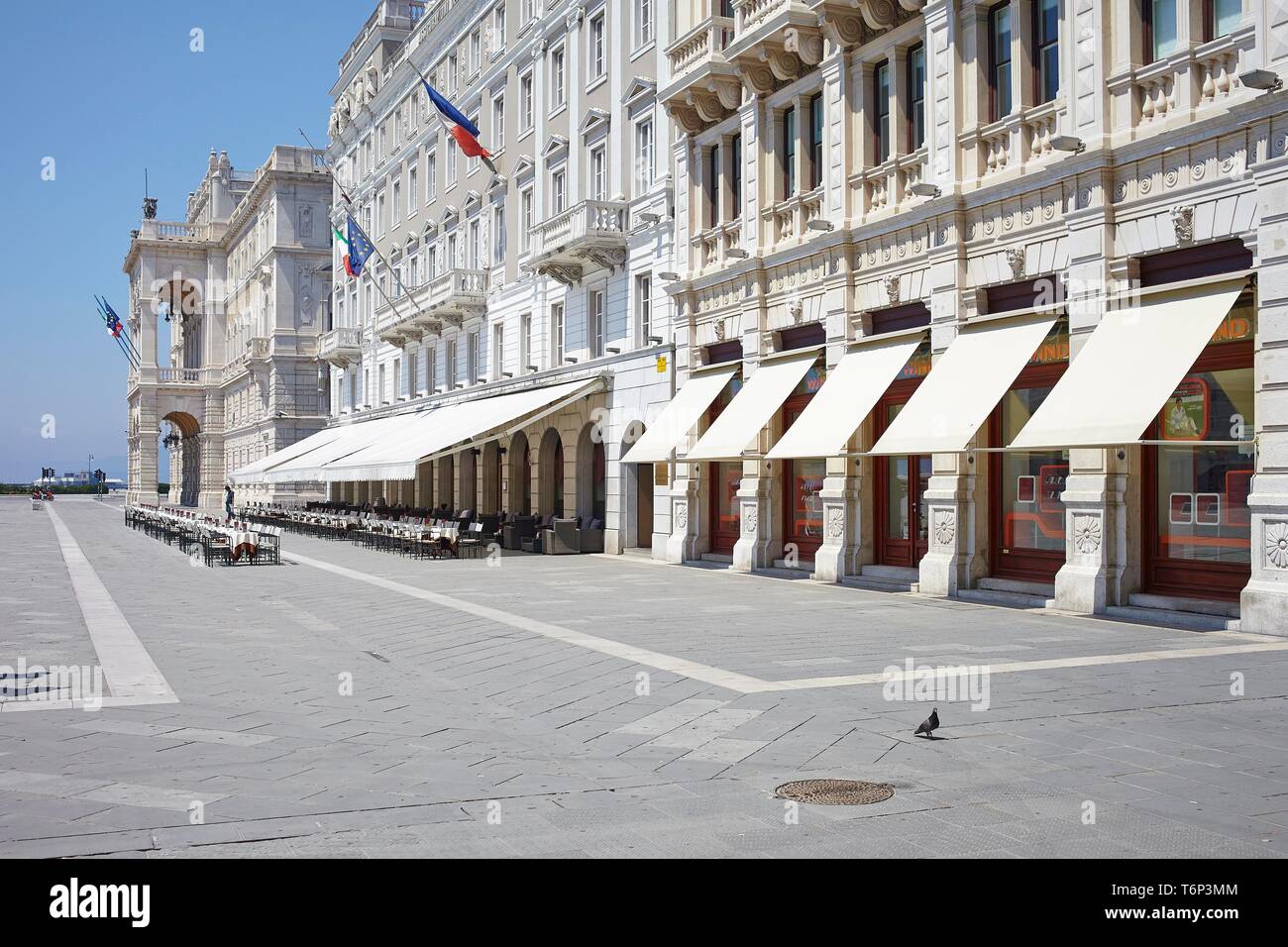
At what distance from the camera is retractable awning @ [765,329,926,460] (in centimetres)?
1933

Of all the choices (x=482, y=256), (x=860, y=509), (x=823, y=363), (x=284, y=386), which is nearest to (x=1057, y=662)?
(x=860, y=509)

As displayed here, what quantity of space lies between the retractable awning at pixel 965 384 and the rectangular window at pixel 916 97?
13.0ft

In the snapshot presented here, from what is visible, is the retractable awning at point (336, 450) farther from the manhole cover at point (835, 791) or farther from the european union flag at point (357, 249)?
the manhole cover at point (835, 791)

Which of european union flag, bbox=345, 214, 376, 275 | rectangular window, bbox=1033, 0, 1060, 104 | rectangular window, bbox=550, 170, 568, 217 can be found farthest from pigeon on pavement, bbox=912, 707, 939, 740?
european union flag, bbox=345, 214, 376, 275

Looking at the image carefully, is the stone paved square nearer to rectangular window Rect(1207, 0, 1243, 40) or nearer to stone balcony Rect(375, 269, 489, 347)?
rectangular window Rect(1207, 0, 1243, 40)

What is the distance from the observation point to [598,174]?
31875 millimetres

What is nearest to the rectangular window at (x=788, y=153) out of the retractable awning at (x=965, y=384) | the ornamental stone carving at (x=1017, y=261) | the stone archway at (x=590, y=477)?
the retractable awning at (x=965, y=384)

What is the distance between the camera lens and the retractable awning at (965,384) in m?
16.5

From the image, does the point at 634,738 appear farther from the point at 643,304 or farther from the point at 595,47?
the point at 595,47

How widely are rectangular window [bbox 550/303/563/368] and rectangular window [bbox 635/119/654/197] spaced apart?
585cm

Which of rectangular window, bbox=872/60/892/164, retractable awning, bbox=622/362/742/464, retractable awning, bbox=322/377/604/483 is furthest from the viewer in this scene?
retractable awning, bbox=322/377/604/483

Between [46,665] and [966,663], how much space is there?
8.94 m

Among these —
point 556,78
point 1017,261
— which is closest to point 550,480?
point 556,78

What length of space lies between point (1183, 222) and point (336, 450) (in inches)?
1212
